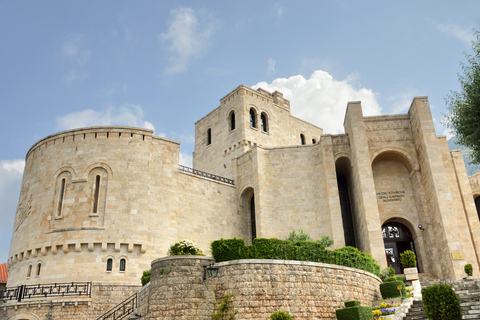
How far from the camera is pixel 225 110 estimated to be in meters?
37.3

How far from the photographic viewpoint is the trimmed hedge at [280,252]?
1605 cm

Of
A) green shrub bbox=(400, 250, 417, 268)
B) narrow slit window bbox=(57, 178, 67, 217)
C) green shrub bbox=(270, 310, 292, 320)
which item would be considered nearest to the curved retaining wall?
green shrub bbox=(270, 310, 292, 320)

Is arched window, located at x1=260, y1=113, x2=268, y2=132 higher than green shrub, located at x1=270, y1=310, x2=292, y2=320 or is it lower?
higher

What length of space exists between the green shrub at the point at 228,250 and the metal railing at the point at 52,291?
933 centimetres

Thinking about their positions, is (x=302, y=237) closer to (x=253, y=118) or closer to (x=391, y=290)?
(x=391, y=290)

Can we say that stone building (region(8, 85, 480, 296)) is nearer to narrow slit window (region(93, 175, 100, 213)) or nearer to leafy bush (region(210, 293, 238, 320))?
narrow slit window (region(93, 175, 100, 213))

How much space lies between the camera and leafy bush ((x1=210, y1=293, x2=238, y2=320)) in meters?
14.8

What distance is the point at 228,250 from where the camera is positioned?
52.5 feet

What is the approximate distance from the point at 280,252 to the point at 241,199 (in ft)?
44.6

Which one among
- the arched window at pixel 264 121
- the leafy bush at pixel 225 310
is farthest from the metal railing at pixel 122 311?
the arched window at pixel 264 121

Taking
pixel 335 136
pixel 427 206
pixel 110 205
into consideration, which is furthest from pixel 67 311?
pixel 427 206

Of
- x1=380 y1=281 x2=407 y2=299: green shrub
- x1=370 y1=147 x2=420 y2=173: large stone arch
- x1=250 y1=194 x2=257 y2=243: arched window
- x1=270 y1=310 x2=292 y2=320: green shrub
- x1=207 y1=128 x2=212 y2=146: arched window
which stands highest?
x1=207 y1=128 x2=212 y2=146: arched window

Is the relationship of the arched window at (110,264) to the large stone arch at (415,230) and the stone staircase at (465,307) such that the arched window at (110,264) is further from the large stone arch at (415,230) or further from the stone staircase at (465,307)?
the large stone arch at (415,230)

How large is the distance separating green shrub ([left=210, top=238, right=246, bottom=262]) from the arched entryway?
596 inches
